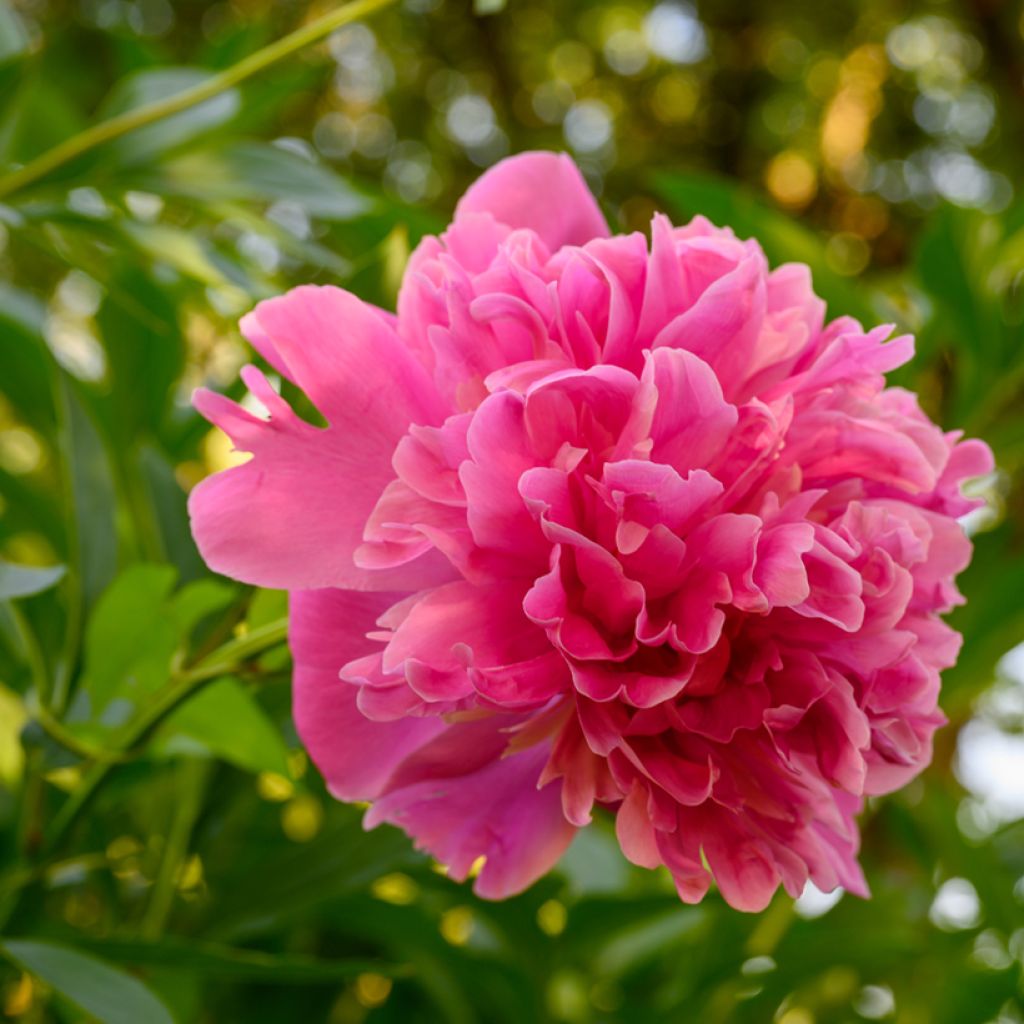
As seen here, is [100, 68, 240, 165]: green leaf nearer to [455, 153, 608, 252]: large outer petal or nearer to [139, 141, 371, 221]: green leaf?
[139, 141, 371, 221]: green leaf

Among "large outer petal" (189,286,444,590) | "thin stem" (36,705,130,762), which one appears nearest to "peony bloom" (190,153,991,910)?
"large outer petal" (189,286,444,590)

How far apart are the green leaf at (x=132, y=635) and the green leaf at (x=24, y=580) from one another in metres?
0.03

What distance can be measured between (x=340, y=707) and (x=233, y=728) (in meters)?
0.09

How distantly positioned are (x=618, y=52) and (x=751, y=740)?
205 centimetres

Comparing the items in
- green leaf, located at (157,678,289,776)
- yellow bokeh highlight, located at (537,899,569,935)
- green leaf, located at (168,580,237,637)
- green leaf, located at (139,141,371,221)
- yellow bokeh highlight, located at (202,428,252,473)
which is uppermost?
green leaf, located at (139,141,371,221)

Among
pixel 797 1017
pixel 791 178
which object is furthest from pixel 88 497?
pixel 791 178

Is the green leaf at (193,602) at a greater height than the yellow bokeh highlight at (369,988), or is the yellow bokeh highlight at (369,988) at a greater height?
the green leaf at (193,602)

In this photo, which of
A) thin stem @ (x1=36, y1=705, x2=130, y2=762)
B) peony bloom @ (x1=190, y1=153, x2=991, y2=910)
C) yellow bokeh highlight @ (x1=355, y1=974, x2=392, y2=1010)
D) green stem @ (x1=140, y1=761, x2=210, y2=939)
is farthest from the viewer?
yellow bokeh highlight @ (x1=355, y1=974, x2=392, y2=1010)

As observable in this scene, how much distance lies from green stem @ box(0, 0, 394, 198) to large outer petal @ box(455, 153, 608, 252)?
119mm

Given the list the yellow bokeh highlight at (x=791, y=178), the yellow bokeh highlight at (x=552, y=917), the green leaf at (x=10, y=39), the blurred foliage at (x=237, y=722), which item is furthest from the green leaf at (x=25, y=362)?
the yellow bokeh highlight at (x=791, y=178)

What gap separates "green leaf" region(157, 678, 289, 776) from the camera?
0.42 metres

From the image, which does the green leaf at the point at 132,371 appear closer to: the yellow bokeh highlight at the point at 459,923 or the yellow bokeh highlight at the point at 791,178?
the yellow bokeh highlight at the point at 459,923

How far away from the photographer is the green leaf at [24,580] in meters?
0.36

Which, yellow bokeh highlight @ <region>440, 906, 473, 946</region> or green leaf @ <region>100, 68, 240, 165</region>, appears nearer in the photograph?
green leaf @ <region>100, 68, 240, 165</region>
